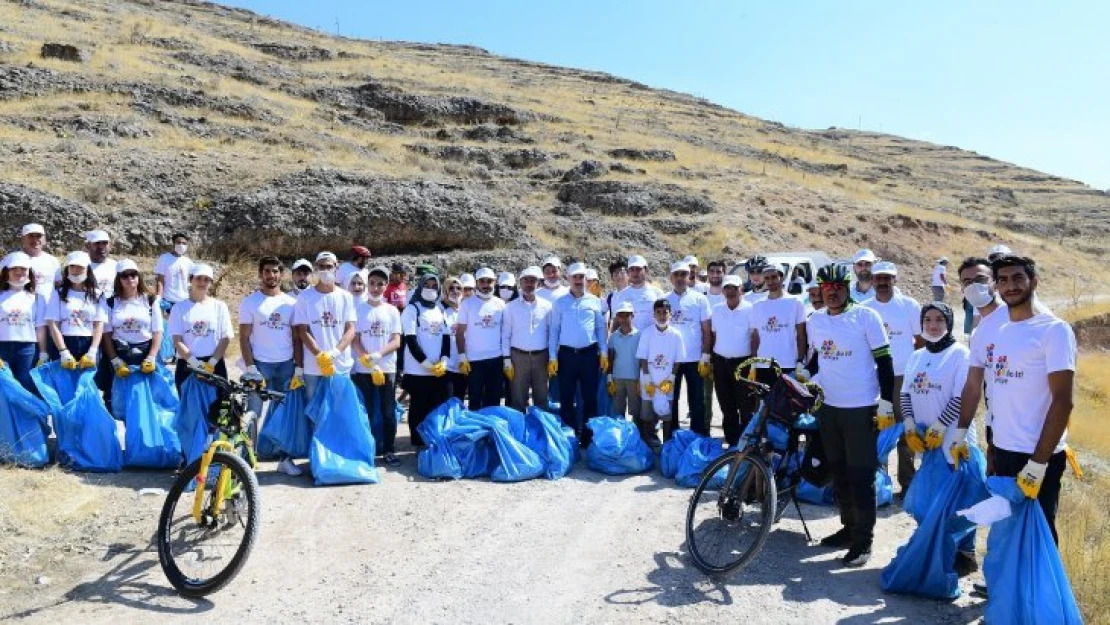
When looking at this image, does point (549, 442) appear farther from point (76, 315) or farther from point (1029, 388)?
point (76, 315)

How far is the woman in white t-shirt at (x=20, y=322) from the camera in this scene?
7.30 metres

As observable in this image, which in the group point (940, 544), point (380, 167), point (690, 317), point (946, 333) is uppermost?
point (380, 167)

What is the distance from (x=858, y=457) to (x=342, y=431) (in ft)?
14.4

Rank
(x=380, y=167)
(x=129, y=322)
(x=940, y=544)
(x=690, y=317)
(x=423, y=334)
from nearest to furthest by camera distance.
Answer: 1. (x=940, y=544)
2. (x=129, y=322)
3. (x=423, y=334)
4. (x=690, y=317)
5. (x=380, y=167)

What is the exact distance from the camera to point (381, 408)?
26.3ft

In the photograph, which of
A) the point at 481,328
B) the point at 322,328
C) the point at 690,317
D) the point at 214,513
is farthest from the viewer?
the point at 690,317

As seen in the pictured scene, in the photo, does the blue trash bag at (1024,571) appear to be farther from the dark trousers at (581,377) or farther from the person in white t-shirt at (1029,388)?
the dark trousers at (581,377)

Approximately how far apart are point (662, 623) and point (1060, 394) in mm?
2552

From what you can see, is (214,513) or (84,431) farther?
(84,431)

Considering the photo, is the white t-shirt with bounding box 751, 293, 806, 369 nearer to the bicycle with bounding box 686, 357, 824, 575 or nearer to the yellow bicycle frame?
the bicycle with bounding box 686, 357, 824, 575

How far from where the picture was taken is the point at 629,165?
3023cm

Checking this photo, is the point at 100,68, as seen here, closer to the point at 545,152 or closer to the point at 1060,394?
the point at 545,152

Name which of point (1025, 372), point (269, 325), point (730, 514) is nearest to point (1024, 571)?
point (1025, 372)

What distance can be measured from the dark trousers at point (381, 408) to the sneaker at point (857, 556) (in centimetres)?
448
